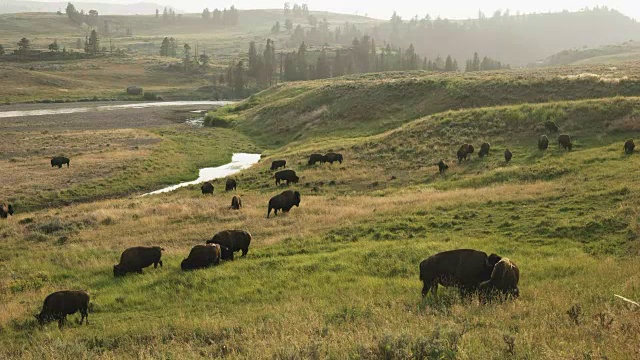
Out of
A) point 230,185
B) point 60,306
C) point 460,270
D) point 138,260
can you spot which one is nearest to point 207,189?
point 230,185

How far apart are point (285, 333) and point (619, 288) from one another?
774 centimetres

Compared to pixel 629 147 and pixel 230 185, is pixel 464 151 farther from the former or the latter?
pixel 230 185

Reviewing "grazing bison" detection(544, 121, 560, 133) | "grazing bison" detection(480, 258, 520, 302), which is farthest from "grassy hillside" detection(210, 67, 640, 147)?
"grazing bison" detection(480, 258, 520, 302)

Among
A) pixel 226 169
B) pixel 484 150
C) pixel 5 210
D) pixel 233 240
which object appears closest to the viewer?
pixel 233 240

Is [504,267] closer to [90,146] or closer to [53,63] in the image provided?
[90,146]

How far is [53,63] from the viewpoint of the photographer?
6540 inches

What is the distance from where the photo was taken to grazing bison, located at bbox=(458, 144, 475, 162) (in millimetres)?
37306

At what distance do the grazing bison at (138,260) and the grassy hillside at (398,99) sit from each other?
139 feet

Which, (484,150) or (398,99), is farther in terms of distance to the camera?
(398,99)

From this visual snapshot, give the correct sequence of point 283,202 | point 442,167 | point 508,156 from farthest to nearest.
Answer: point 442,167, point 508,156, point 283,202

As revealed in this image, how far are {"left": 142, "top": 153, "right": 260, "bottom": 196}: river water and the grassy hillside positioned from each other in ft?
26.9

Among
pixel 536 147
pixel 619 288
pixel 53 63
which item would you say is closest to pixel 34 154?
pixel 536 147

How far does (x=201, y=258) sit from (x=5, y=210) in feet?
70.4

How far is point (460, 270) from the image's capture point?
12984mm
